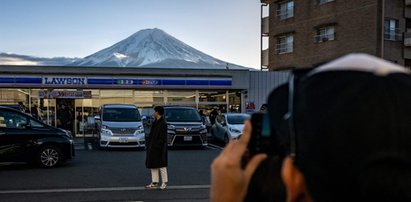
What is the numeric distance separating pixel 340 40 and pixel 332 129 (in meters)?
33.9

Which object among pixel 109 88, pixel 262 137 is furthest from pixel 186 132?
pixel 262 137

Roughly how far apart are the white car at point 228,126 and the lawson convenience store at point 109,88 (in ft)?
17.3

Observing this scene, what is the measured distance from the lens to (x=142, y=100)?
26.0 m

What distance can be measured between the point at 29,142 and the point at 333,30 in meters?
26.1

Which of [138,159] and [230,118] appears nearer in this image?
[138,159]

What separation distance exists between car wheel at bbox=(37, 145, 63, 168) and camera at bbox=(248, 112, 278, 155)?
12.6 m

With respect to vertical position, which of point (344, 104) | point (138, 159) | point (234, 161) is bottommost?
point (138, 159)

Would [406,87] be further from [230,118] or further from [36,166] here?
[230,118]

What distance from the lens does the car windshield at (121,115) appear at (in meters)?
18.9

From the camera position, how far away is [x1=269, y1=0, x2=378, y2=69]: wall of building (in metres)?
31.8

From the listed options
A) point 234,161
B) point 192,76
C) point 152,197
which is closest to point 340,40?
point 192,76

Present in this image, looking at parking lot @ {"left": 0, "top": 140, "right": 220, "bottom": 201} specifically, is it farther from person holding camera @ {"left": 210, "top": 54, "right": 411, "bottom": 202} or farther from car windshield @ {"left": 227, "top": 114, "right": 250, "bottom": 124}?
person holding camera @ {"left": 210, "top": 54, "right": 411, "bottom": 202}

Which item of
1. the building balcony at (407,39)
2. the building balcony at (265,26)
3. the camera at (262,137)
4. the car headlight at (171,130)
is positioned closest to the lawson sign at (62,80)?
the car headlight at (171,130)

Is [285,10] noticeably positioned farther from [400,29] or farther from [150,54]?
[150,54]
